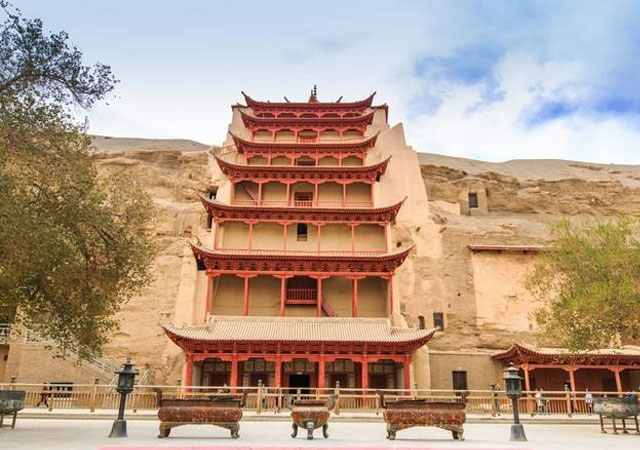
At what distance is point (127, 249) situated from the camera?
13578mm

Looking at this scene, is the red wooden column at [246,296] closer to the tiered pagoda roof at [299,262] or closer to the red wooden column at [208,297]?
the tiered pagoda roof at [299,262]

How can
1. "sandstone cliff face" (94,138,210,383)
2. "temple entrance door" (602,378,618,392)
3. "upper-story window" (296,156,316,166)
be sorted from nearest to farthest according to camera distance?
"temple entrance door" (602,378,618,392) → "sandstone cliff face" (94,138,210,383) → "upper-story window" (296,156,316,166)

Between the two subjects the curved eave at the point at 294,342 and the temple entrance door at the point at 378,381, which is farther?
the temple entrance door at the point at 378,381

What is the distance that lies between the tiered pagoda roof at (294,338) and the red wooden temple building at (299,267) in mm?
50

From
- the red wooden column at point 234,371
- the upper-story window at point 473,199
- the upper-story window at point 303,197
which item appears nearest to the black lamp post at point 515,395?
the red wooden column at point 234,371

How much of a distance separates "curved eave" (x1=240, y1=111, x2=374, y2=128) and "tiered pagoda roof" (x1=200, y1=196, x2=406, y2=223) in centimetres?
933

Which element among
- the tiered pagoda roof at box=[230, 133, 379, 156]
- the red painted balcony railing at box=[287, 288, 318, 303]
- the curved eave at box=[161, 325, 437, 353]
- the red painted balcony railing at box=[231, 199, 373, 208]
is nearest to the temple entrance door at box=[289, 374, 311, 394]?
the curved eave at box=[161, 325, 437, 353]

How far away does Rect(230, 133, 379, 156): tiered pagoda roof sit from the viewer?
33625mm

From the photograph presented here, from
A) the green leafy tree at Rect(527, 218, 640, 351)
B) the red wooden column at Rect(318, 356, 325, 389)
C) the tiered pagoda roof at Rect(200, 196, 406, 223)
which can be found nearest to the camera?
the green leafy tree at Rect(527, 218, 640, 351)

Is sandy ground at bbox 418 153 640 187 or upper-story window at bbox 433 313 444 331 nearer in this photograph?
upper-story window at bbox 433 313 444 331

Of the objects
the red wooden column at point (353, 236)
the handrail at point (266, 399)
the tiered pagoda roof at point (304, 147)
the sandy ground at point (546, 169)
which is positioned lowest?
the handrail at point (266, 399)

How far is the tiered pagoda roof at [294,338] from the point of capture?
22859mm

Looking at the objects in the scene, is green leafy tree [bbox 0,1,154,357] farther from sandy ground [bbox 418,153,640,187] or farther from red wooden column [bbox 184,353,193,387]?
sandy ground [bbox 418,153,640,187]

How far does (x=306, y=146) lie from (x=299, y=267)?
393 inches
